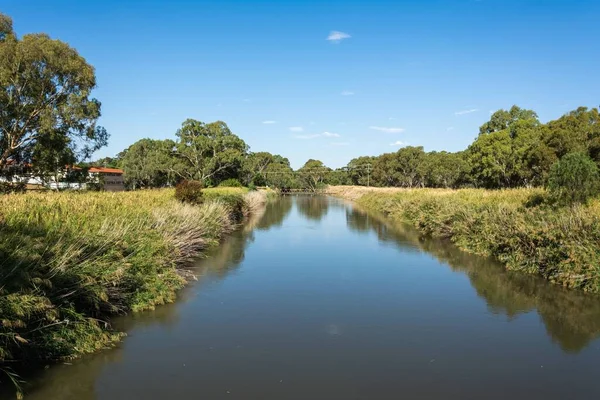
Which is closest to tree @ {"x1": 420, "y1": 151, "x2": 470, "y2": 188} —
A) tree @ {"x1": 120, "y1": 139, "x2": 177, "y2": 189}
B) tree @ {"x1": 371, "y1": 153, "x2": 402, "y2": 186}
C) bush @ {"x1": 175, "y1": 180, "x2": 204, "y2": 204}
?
tree @ {"x1": 371, "y1": 153, "x2": 402, "y2": 186}

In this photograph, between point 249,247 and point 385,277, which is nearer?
point 385,277

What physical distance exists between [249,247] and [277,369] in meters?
13.2

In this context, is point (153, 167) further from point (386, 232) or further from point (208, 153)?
point (386, 232)

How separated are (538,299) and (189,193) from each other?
15661 millimetres

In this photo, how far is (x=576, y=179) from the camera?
583 inches

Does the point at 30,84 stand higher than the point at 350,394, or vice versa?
the point at 30,84

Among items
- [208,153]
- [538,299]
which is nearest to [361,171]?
[208,153]

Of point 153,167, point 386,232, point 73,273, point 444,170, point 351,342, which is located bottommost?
point 351,342

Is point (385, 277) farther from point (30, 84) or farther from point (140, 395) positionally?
point (30, 84)

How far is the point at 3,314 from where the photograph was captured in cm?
582

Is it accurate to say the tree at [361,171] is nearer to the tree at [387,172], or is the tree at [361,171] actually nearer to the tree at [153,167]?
the tree at [387,172]

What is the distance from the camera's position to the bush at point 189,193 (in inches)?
854

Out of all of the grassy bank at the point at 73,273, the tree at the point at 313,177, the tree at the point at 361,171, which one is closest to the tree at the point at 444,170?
the tree at the point at 361,171

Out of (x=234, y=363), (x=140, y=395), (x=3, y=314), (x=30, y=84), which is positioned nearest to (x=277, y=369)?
(x=234, y=363)
